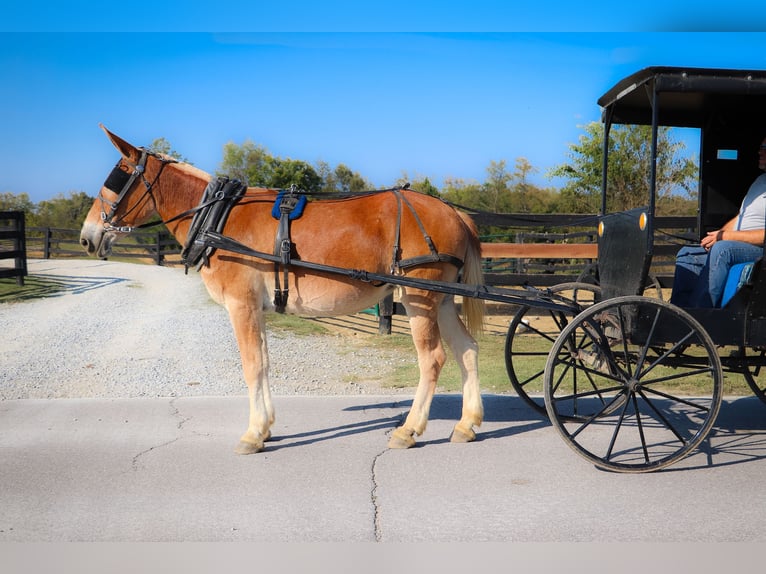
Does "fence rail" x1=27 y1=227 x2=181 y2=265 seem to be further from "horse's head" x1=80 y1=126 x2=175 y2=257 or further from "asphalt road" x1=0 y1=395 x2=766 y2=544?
"asphalt road" x1=0 y1=395 x2=766 y2=544

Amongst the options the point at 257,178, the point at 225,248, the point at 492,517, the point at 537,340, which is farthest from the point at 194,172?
the point at 257,178

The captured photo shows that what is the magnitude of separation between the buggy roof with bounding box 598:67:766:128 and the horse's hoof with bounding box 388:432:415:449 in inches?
116

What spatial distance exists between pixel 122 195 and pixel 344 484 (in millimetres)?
2815

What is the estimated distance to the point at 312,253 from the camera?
502cm

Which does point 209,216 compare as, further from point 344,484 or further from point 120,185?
point 344,484

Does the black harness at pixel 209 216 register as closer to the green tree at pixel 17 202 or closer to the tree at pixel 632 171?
the tree at pixel 632 171

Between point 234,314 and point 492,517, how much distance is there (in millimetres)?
2375

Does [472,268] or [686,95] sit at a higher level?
[686,95]

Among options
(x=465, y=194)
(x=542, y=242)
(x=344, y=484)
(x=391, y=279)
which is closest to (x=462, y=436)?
(x=344, y=484)

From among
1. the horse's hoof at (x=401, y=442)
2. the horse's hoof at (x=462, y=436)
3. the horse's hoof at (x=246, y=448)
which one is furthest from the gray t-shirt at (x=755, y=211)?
the horse's hoof at (x=246, y=448)

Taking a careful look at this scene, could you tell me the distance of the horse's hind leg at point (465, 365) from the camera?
205 inches

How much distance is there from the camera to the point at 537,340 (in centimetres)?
995

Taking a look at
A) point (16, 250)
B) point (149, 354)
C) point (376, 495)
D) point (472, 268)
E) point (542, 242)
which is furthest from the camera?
point (16, 250)

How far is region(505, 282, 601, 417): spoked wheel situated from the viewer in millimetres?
5582
